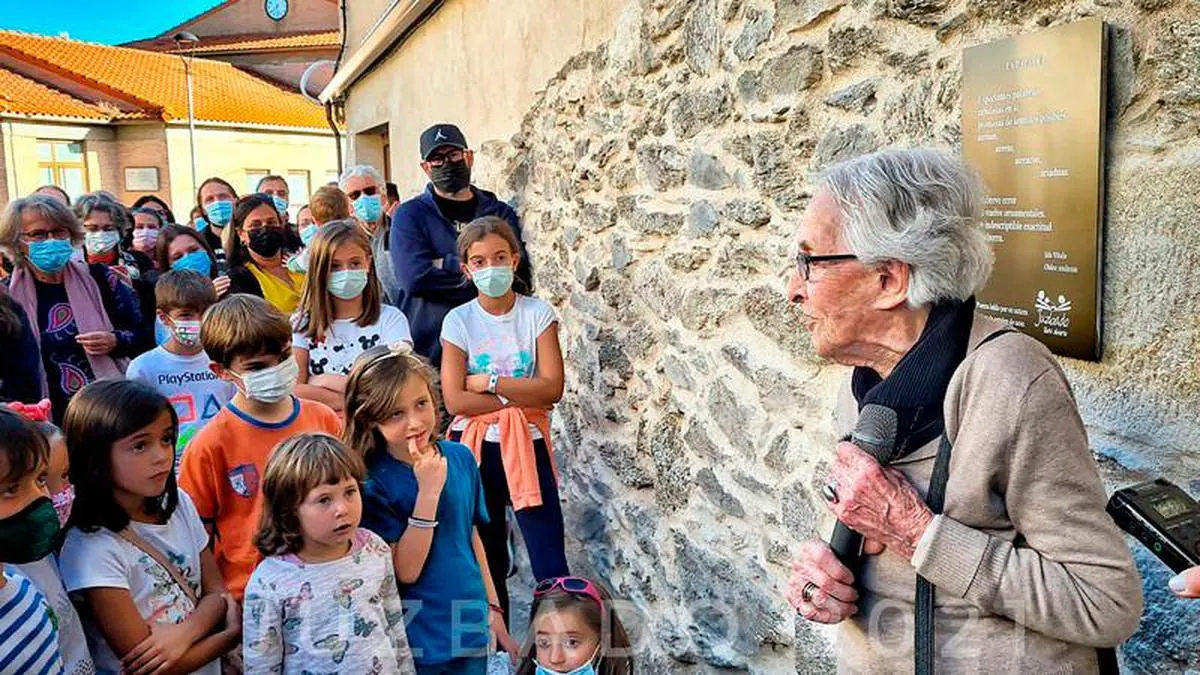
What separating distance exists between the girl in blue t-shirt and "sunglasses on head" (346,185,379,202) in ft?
10.1

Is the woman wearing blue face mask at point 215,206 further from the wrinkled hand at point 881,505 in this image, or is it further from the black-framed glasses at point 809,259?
the wrinkled hand at point 881,505

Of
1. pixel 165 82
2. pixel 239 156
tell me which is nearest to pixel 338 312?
pixel 239 156

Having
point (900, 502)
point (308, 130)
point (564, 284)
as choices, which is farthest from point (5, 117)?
point (900, 502)

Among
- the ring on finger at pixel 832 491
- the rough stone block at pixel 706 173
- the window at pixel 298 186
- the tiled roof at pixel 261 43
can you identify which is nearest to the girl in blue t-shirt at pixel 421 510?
the rough stone block at pixel 706 173

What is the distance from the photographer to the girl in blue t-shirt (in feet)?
7.49

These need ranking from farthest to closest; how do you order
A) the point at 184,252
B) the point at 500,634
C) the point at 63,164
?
1. the point at 63,164
2. the point at 184,252
3. the point at 500,634

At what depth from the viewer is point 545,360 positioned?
3312 millimetres

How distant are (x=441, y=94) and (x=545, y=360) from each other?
4.46 meters

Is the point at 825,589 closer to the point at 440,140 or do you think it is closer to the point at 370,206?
the point at 440,140

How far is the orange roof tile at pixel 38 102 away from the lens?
20953 mm

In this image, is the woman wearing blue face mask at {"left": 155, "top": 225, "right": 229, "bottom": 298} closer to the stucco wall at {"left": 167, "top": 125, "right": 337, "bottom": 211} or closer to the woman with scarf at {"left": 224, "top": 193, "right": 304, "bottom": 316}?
the woman with scarf at {"left": 224, "top": 193, "right": 304, "bottom": 316}

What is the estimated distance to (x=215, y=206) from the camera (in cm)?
579

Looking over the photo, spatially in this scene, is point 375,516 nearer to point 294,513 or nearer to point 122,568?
point 294,513

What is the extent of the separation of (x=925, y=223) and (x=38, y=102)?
2565 centimetres
